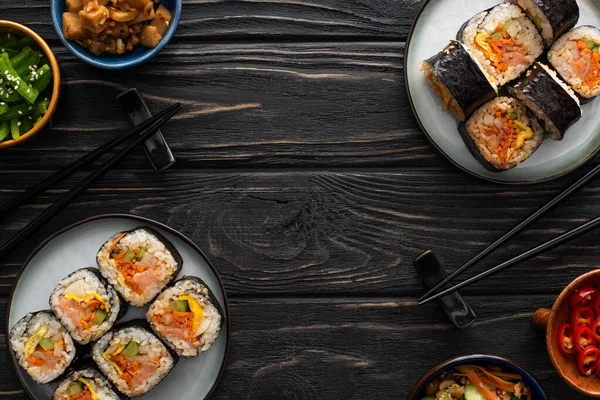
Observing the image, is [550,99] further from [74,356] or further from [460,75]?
[74,356]

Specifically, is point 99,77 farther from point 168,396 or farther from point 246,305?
point 168,396

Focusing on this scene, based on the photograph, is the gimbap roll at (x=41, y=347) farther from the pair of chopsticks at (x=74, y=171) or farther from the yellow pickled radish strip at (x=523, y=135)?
the yellow pickled radish strip at (x=523, y=135)

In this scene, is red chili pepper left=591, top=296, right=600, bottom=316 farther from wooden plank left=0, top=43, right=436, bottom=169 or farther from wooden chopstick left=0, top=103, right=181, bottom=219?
wooden chopstick left=0, top=103, right=181, bottom=219

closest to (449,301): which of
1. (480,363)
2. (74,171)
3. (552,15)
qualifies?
(480,363)

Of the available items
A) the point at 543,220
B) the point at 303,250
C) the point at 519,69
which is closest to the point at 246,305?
the point at 303,250

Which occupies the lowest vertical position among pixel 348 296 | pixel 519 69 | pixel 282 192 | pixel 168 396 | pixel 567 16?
pixel 168 396

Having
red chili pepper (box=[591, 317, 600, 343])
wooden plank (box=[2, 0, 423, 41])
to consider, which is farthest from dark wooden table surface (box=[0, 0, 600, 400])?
red chili pepper (box=[591, 317, 600, 343])

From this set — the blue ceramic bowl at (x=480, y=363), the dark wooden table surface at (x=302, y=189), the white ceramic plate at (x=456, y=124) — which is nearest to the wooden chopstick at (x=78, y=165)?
the dark wooden table surface at (x=302, y=189)
